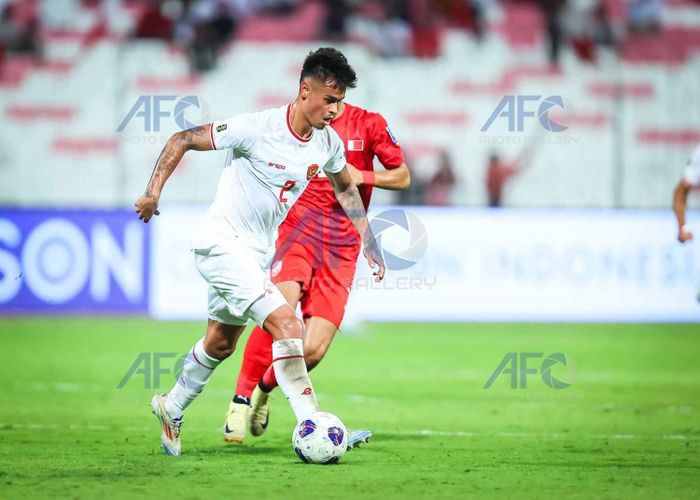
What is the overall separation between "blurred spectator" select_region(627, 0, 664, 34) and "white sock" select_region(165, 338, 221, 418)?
49.0 feet

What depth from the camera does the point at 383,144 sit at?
841cm

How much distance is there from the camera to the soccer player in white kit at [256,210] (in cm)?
665

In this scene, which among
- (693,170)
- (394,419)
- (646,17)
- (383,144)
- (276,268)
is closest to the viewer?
(276,268)

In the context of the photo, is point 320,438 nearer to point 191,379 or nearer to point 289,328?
point 289,328

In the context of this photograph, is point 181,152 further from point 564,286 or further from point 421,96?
point 421,96

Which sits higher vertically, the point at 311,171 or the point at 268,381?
the point at 311,171

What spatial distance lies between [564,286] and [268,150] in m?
9.58

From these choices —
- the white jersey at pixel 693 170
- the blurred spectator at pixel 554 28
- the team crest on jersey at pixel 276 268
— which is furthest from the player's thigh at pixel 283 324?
the blurred spectator at pixel 554 28

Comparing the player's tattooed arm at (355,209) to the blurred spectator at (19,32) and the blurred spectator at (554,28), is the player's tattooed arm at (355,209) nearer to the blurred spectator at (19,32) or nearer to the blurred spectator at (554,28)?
the blurred spectator at (19,32)

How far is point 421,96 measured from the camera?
19062mm

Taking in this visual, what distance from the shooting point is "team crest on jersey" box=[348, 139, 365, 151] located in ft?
27.4

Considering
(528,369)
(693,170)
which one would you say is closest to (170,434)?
(693,170)

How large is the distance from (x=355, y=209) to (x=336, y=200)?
76 cm

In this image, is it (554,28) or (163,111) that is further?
(554,28)
